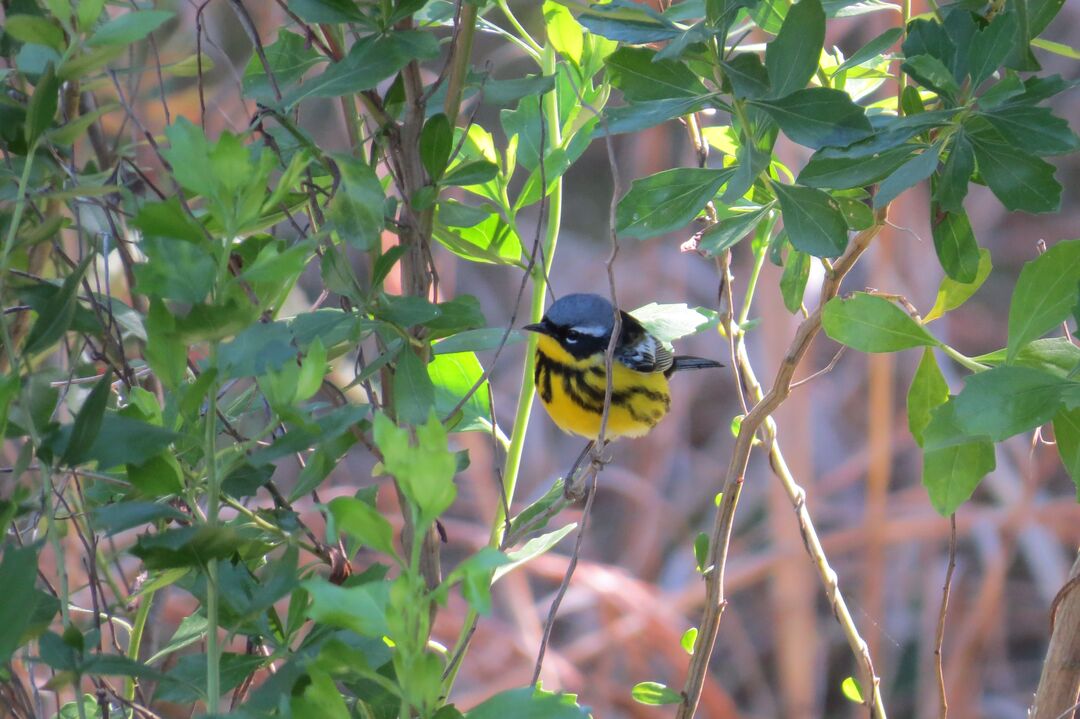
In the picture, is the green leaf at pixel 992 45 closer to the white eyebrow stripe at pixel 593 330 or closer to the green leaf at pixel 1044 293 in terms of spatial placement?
the green leaf at pixel 1044 293

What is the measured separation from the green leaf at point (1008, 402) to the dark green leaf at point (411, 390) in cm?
36

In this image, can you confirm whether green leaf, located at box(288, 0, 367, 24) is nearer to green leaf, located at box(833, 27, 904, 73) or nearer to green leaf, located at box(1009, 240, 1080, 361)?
green leaf, located at box(833, 27, 904, 73)

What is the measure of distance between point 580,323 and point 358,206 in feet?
4.85

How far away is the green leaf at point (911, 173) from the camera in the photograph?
75cm

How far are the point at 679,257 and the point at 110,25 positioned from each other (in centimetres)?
382

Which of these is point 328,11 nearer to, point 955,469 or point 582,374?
point 955,469

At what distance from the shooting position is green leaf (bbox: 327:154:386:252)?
72 cm

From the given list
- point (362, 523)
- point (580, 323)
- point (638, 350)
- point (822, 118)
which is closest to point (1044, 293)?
point (822, 118)

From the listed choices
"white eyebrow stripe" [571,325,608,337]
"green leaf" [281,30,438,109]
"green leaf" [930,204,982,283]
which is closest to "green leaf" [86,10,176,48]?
"green leaf" [281,30,438,109]

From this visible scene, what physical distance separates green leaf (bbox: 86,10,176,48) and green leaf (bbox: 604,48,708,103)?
33 cm

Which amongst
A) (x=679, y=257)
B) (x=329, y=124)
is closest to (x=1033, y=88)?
(x=329, y=124)

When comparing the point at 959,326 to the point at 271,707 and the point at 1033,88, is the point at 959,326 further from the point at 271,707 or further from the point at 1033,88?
the point at 271,707

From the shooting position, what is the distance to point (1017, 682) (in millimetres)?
3912

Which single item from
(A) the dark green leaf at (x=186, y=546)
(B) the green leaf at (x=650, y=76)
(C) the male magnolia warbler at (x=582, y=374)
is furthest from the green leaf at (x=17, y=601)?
(C) the male magnolia warbler at (x=582, y=374)
